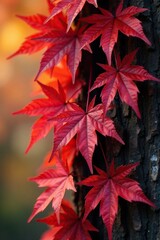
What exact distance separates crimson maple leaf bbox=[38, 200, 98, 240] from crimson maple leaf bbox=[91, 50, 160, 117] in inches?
13.3

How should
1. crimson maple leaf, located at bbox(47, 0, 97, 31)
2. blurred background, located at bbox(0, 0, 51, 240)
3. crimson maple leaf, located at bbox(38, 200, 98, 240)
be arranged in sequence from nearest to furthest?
1. crimson maple leaf, located at bbox(47, 0, 97, 31)
2. crimson maple leaf, located at bbox(38, 200, 98, 240)
3. blurred background, located at bbox(0, 0, 51, 240)

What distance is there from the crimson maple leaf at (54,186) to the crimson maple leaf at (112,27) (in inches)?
12.6

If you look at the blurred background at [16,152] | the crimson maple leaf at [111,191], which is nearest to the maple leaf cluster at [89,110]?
the crimson maple leaf at [111,191]

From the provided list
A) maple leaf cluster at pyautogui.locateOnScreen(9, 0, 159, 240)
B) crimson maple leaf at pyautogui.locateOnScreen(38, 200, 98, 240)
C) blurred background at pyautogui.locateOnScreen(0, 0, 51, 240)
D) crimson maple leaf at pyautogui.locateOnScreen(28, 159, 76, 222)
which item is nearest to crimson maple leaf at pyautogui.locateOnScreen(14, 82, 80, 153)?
maple leaf cluster at pyautogui.locateOnScreen(9, 0, 159, 240)

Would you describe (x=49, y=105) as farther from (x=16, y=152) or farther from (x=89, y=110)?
(x=16, y=152)

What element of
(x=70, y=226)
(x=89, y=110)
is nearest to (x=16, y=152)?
(x=70, y=226)

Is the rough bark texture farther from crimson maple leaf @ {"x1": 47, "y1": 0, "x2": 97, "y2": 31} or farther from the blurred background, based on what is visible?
the blurred background

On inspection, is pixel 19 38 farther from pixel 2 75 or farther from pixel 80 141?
pixel 80 141

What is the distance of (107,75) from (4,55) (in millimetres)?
2247

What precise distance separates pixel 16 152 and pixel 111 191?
2.61 m

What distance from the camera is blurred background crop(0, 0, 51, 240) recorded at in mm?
3492

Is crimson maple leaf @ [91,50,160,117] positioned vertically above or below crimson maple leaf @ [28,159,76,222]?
above

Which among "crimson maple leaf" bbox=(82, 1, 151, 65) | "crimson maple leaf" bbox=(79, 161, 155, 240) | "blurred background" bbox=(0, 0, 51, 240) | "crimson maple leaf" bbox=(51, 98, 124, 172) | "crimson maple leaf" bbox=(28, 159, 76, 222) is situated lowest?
"blurred background" bbox=(0, 0, 51, 240)

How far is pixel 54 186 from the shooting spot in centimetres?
120
